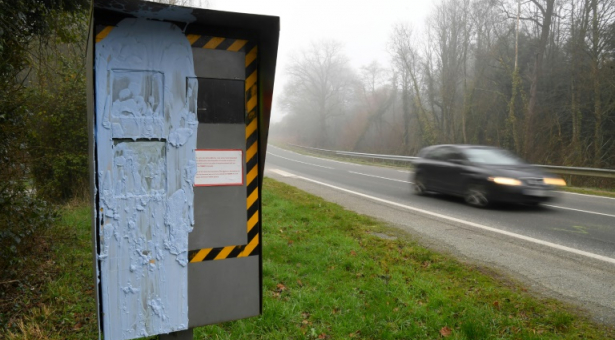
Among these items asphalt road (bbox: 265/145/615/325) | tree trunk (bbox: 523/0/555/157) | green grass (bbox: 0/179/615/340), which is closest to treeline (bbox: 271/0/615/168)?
tree trunk (bbox: 523/0/555/157)

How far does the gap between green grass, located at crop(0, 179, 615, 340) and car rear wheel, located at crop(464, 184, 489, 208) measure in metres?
4.51

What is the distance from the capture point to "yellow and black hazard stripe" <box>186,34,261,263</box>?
2256mm

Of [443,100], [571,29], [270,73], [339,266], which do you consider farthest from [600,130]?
[270,73]

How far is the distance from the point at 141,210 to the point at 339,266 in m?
3.51

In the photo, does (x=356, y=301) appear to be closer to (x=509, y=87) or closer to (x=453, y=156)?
(x=453, y=156)

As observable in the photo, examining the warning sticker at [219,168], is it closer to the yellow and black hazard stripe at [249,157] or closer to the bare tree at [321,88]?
the yellow and black hazard stripe at [249,157]

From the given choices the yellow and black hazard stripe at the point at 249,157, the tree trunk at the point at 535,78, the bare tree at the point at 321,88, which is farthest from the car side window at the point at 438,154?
the bare tree at the point at 321,88

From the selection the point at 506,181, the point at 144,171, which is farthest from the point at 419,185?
the point at 144,171

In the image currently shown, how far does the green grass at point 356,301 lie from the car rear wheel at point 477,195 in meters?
4.51

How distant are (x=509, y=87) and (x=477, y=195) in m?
17.8

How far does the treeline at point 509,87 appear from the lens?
1903 centimetres

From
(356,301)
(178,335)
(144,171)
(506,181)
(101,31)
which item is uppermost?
(101,31)

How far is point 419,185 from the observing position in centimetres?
1223

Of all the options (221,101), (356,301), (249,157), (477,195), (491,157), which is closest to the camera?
(221,101)
